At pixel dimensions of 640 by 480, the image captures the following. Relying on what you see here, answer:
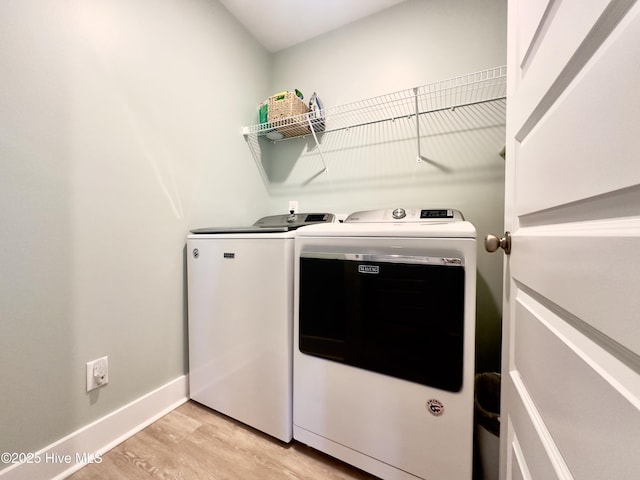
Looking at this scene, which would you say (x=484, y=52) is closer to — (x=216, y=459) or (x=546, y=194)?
(x=546, y=194)

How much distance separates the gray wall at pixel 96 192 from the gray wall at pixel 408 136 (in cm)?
67

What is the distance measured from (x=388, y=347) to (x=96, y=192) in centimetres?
134

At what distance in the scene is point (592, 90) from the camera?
323 millimetres

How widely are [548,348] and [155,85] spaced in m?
1.79

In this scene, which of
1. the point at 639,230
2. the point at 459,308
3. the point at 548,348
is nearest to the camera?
the point at 639,230

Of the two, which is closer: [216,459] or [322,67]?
[216,459]

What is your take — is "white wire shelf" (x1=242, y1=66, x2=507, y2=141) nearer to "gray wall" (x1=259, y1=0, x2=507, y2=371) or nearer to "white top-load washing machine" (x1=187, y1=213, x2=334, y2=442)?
"gray wall" (x1=259, y1=0, x2=507, y2=371)

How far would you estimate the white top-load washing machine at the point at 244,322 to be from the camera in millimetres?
1063

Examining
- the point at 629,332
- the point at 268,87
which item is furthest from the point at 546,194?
the point at 268,87

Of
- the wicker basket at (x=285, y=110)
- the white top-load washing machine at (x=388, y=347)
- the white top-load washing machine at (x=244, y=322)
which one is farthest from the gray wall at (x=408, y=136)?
the white top-load washing machine at (x=244, y=322)

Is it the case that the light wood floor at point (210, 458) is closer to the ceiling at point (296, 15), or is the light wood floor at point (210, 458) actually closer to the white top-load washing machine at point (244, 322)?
the white top-load washing machine at point (244, 322)

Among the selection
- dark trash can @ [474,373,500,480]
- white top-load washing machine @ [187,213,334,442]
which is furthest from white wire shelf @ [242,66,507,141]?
→ dark trash can @ [474,373,500,480]

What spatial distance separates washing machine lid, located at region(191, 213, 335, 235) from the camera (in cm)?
112

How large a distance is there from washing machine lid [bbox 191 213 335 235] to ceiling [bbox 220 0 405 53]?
4.43 ft
